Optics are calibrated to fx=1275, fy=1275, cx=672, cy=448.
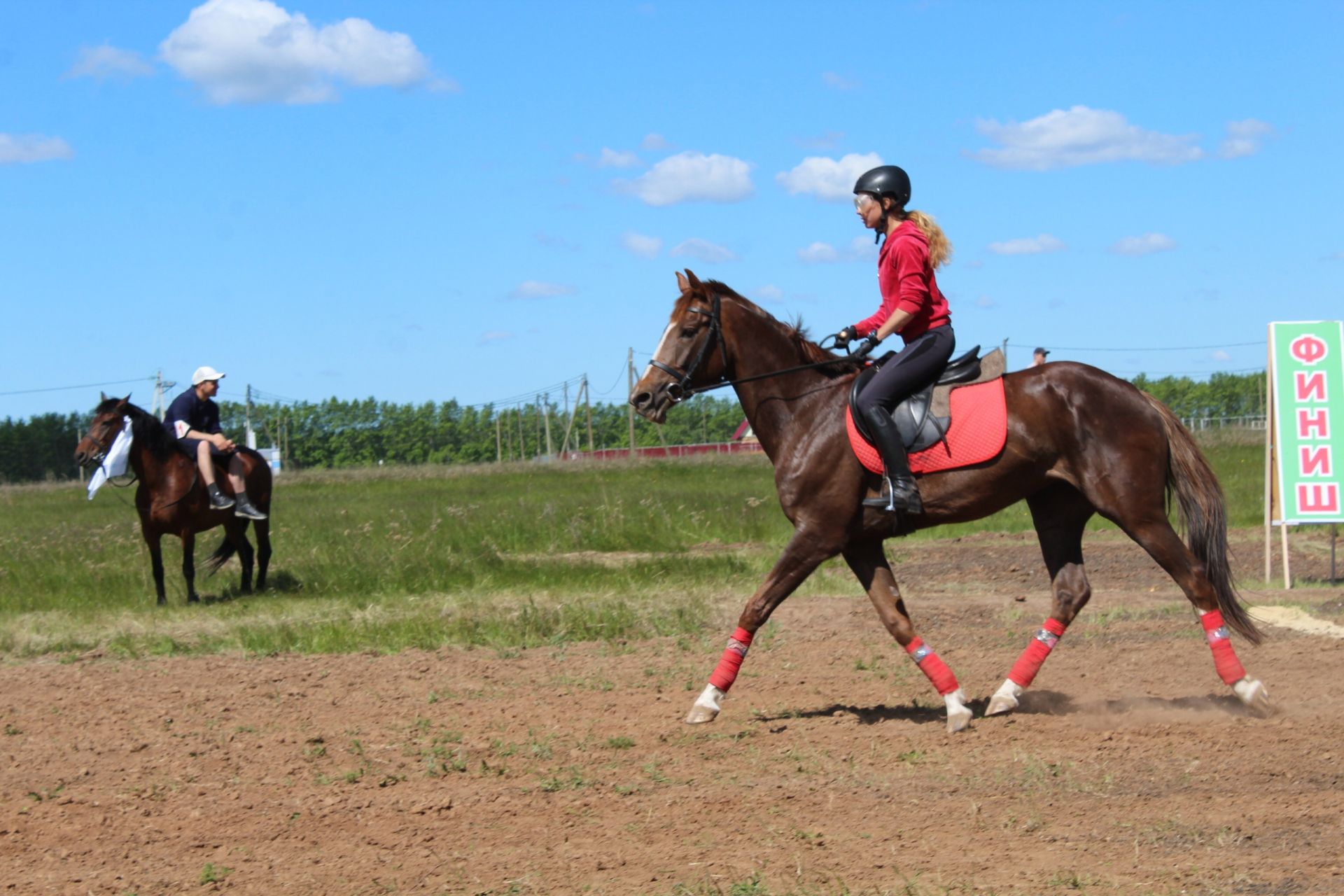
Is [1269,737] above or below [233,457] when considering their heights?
below

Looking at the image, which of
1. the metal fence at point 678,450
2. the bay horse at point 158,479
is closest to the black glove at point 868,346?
the bay horse at point 158,479

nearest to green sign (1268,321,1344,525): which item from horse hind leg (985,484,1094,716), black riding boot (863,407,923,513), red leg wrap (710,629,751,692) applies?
horse hind leg (985,484,1094,716)

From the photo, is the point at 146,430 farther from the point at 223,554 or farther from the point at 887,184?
the point at 887,184

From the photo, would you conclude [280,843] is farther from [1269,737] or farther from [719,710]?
[1269,737]

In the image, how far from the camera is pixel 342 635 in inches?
420

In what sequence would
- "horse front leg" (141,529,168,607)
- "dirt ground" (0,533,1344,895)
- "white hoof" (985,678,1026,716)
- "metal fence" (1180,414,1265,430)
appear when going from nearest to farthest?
"dirt ground" (0,533,1344,895), "white hoof" (985,678,1026,716), "horse front leg" (141,529,168,607), "metal fence" (1180,414,1265,430)

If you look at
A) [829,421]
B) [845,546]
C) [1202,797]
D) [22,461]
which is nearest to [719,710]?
[845,546]

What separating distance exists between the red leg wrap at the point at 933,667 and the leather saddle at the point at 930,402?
1.12 m

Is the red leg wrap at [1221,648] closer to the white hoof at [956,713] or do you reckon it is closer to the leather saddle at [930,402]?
the white hoof at [956,713]

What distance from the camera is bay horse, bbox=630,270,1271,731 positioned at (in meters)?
7.04

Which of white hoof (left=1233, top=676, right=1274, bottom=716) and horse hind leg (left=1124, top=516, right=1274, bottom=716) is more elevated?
horse hind leg (left=1124, top=516, right=1274, bottom=716)

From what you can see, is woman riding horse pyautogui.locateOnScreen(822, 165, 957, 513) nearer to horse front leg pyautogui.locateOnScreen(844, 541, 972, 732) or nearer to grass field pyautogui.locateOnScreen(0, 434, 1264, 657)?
horse front leg pyautogui.locateOnScreen(844, 541, 972, 732)

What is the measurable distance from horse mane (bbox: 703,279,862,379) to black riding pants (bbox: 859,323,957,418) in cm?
47

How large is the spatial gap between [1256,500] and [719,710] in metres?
15.7
